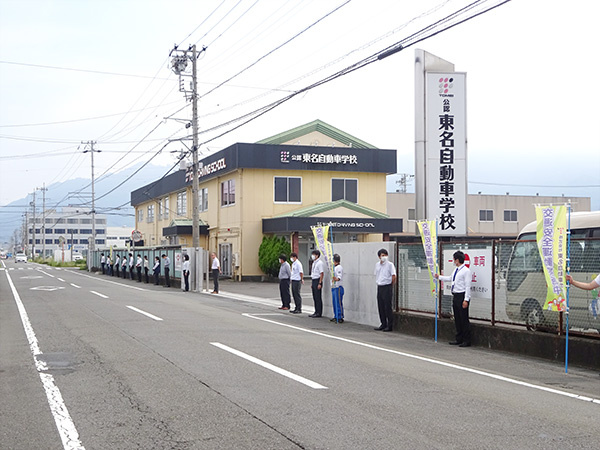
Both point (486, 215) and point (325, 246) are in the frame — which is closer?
point (325, 246)

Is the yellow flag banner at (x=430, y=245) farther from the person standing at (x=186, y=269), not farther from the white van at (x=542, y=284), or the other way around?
the person standing at (x=186, y=269)

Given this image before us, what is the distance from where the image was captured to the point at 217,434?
5.91 metres

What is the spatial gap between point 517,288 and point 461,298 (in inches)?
41.1

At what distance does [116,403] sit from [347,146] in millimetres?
36207

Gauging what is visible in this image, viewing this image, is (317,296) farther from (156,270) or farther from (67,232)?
(67,232)

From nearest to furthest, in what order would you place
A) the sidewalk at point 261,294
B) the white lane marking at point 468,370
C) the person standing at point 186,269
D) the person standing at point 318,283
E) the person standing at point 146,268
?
the white lane marking at point 468,370
the person standing at point 318,283
the sidewalk at point 261,294
the person standing at point 186,269
the person standing at point 146,268

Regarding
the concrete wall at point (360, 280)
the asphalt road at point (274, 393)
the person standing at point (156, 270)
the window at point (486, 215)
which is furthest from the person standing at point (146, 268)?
the window at point (486, 215)

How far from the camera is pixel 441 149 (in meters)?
17.0

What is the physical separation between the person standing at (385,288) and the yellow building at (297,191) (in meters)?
21.3

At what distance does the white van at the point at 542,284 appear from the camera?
10.8 metres

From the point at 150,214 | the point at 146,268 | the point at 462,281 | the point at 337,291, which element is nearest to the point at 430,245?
the point at 462,281

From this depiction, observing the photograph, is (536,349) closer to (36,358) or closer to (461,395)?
(461,395)

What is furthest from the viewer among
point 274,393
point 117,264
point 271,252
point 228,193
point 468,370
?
point 117,264

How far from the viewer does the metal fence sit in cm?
1090
